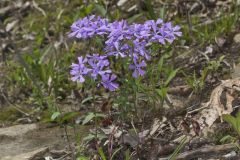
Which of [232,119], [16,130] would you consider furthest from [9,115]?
[232,119]

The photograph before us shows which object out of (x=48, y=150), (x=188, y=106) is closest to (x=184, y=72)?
(x=188, y=106)

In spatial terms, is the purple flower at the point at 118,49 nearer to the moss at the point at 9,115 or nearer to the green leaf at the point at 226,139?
the green leaf at the point at 226,139

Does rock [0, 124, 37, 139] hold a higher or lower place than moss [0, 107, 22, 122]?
lower

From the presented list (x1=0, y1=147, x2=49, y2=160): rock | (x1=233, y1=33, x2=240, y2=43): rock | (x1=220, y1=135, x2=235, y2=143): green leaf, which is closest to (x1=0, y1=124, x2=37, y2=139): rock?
(x1=0, y1=147, x2=49, y2=160): rock

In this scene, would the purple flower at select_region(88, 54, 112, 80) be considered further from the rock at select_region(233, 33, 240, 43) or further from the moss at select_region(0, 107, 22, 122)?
the rock at select_region(233, 33, 240, 43)

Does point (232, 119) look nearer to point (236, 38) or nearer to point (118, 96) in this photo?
point (118, 96)

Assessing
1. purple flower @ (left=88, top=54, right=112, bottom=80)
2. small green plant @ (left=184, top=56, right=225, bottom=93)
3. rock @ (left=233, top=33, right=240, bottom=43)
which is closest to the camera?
purple flower @ (left=88, top=54, right=112, bottom=80)

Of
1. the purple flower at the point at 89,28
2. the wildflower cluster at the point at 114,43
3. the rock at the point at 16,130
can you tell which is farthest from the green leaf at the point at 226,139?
the rock at the point at 16,130

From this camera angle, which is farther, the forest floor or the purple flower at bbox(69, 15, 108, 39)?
the forest floor
